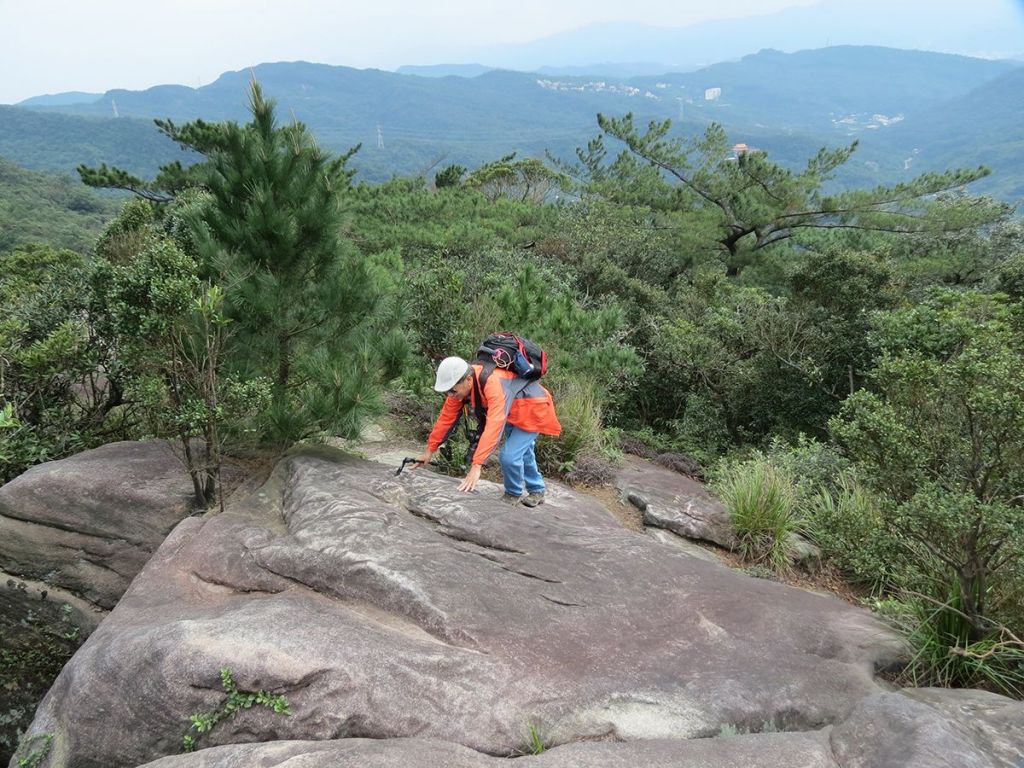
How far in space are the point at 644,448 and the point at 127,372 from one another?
22.6 ft

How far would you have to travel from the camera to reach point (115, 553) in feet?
16.4

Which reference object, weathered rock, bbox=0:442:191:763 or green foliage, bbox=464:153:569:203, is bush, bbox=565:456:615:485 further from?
green foliage, bbox=464:153:569:203

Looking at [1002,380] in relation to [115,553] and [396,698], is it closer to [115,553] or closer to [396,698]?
[396,698]

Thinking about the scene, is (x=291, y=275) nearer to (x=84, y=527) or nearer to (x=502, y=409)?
(x=502, y=409)

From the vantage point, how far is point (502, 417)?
4.69 metres

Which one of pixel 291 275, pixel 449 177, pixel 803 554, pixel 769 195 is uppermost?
pixel 449 177

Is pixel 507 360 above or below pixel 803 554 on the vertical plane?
above

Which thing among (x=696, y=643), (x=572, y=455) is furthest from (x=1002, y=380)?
(x=572, y=455)

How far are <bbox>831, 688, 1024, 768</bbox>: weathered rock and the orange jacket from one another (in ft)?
8.78

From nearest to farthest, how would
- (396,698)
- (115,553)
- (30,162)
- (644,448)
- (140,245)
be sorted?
(396,698), (115,553), (140,245), (644,448), (30,162)

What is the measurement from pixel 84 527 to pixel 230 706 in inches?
107

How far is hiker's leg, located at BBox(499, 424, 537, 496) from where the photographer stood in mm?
5141

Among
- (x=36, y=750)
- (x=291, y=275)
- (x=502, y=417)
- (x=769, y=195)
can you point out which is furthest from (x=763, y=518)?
(x=769, y=195)

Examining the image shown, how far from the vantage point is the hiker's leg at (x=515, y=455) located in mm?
5141
